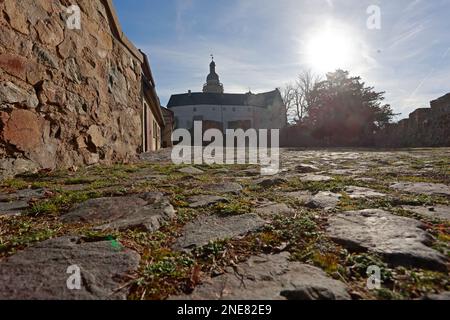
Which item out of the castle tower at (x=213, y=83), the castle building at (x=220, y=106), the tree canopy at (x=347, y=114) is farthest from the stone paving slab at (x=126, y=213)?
the castle tower at (x=213, y=83)

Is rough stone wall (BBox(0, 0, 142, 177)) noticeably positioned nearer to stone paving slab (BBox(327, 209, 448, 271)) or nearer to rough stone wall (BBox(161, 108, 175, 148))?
stone paving slab (BBox(327, 209, 448, 271))

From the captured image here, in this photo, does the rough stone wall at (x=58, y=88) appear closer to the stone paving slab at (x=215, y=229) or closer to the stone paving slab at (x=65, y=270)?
the stone paving slab at (x=65, y=270)

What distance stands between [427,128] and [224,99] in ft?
155

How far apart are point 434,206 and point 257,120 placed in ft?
181

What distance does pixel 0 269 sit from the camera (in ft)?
3.23

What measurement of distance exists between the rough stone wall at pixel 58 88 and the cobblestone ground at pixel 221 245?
778mm

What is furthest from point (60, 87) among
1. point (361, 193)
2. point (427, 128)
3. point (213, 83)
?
point (213, 83)

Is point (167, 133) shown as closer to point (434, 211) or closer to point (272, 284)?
point (434, 211)

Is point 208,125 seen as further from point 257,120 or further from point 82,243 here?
point 257,120

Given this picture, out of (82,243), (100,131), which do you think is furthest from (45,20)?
(82,243)

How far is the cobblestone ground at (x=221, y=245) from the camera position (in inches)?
35.4

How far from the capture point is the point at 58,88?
319 centimetres

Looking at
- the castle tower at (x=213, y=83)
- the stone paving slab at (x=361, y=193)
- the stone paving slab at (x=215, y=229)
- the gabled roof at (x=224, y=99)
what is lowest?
the stone paving slab at (x=215, y=229)

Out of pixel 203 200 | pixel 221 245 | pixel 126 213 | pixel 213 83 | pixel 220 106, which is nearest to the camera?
pixel 221 245
